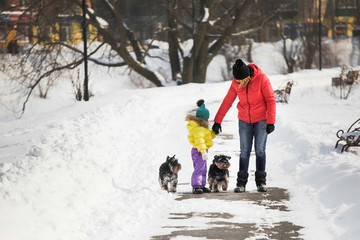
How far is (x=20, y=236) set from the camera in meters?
6.38

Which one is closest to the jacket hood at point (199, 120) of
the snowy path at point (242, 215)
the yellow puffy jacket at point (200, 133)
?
the yellow puffy jacket at point (200, 133)

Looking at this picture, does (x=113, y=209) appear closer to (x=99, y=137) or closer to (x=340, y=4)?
(x=99, y=137)

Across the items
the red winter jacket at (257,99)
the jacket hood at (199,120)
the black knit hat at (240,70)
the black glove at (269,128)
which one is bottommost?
the black glove at (269,128)

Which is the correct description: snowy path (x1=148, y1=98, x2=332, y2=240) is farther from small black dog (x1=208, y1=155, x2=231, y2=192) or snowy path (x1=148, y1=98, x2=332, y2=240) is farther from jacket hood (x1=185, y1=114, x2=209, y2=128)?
jacket hood (x1=185, y1=114, x2=209, y2=128)

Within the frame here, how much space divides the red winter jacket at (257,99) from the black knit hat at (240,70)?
0.20 meters

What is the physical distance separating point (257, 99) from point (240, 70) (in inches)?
20.2

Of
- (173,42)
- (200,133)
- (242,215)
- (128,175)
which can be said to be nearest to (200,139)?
(200,133)

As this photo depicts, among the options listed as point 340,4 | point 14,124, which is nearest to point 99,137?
point 14,124

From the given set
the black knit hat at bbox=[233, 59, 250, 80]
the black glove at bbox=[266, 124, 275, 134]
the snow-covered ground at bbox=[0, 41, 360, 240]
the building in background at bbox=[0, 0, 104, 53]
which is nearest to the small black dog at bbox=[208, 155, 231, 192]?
the snow-covered ground at bbox=[0, 41, 360, 240]

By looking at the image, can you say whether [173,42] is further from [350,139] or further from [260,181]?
[260,181]

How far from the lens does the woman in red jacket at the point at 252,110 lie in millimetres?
8633

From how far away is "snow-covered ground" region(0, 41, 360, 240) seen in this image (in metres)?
7.00

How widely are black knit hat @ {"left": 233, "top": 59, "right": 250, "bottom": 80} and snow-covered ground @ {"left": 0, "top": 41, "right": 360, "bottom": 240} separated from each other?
5.46ft

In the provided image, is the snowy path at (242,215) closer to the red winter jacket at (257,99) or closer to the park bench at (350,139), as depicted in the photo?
the red winter jacket at (257,99)
